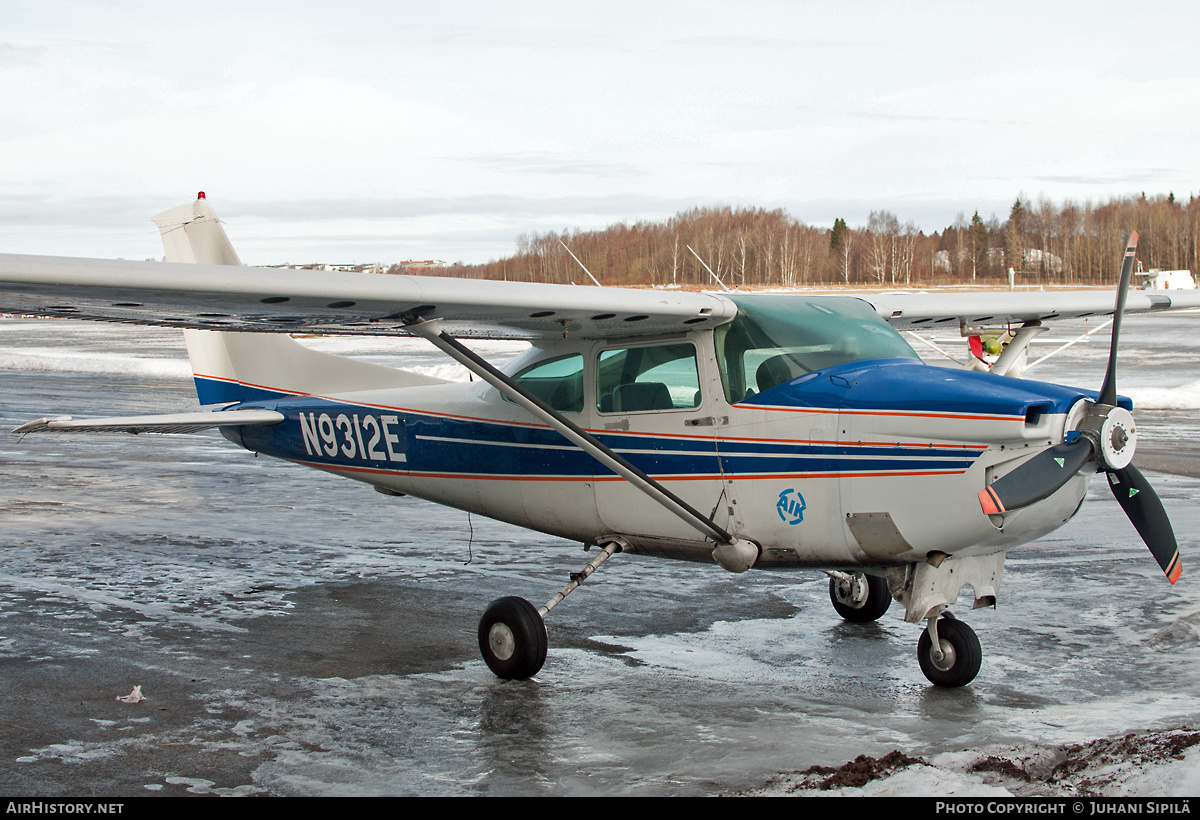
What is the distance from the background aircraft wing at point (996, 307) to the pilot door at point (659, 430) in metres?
1.81

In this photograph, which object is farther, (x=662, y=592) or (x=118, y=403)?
(x=118, y=403)

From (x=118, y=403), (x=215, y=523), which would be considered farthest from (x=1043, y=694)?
(x=118, y=403)

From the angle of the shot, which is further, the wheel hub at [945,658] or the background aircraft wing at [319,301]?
the wheel hub at [945,658]

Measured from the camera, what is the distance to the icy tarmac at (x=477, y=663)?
460 centimetres

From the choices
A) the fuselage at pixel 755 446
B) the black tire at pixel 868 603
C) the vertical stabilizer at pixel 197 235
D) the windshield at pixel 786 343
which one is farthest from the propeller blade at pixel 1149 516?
the vertical stabilizer at pixel 197 235

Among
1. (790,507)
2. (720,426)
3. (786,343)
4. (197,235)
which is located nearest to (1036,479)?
(790,507)

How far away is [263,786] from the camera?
4309 millimetres

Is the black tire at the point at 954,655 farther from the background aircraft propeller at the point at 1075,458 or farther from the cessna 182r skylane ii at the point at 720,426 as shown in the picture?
the background aircraft propeller at the point at 1075,458

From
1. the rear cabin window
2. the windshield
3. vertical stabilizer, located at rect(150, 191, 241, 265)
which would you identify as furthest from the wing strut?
vertical stabilizer, located at rect(150, 191, 241, 265)

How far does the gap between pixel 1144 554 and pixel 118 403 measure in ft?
57.8

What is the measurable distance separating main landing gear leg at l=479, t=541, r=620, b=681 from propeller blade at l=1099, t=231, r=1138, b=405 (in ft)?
10.4

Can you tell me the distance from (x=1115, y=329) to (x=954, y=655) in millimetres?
1892

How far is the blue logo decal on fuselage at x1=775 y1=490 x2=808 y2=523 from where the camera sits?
5.54 metres
